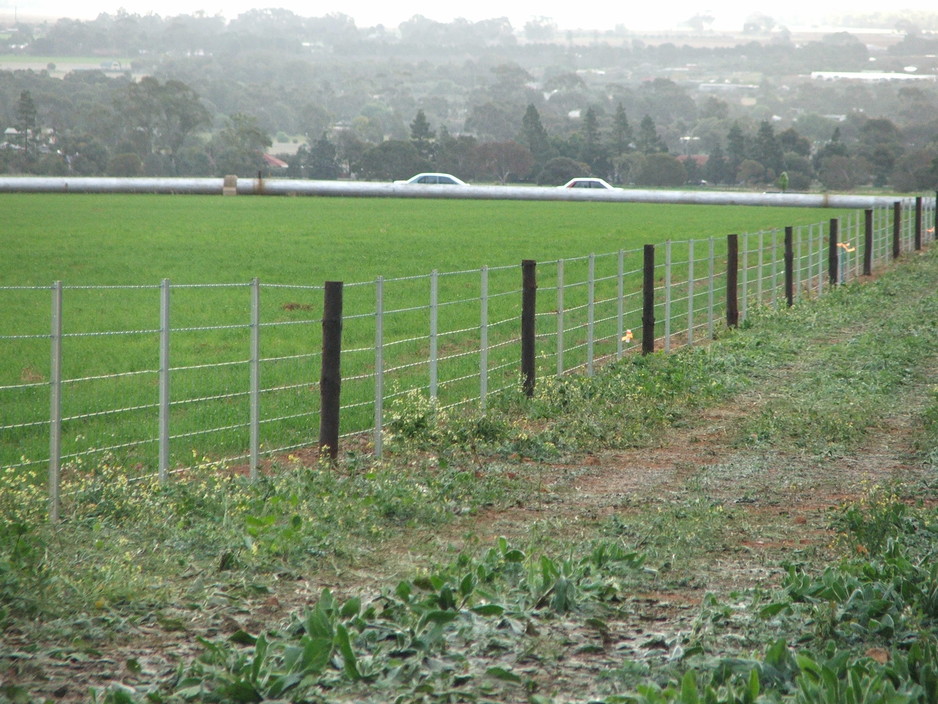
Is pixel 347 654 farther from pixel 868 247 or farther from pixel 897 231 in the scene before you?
pixel 897 231

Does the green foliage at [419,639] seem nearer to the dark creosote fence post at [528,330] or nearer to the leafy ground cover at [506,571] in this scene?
the leafy ground cover at [506,571]

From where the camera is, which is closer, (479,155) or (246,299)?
(246,299)

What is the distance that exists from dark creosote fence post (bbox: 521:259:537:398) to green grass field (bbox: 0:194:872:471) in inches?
15.8

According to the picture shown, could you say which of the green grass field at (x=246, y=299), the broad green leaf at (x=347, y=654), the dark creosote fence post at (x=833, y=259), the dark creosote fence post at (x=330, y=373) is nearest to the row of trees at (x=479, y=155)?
the green grass field at (x=246, y=299)

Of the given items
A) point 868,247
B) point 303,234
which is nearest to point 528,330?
point 868,247

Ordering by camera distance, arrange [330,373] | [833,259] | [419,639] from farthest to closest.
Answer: [833,259] < [330,373] < [419,639]

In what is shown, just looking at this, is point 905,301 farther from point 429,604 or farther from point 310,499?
point 429,604

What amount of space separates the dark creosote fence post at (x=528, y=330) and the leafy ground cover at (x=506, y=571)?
3.91 ft

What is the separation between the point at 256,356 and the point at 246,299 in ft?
40.3

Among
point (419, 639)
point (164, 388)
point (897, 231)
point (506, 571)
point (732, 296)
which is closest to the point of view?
point (419, 639)

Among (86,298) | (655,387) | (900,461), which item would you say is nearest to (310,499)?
(900,461)

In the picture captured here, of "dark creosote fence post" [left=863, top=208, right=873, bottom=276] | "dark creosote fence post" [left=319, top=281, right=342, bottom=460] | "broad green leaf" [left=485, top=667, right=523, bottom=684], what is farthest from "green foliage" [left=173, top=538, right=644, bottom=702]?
"dark creosote fence post" [left=863, top=208, right=873, bottom=276]

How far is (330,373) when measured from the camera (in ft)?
30.1

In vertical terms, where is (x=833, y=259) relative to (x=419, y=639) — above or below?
above
